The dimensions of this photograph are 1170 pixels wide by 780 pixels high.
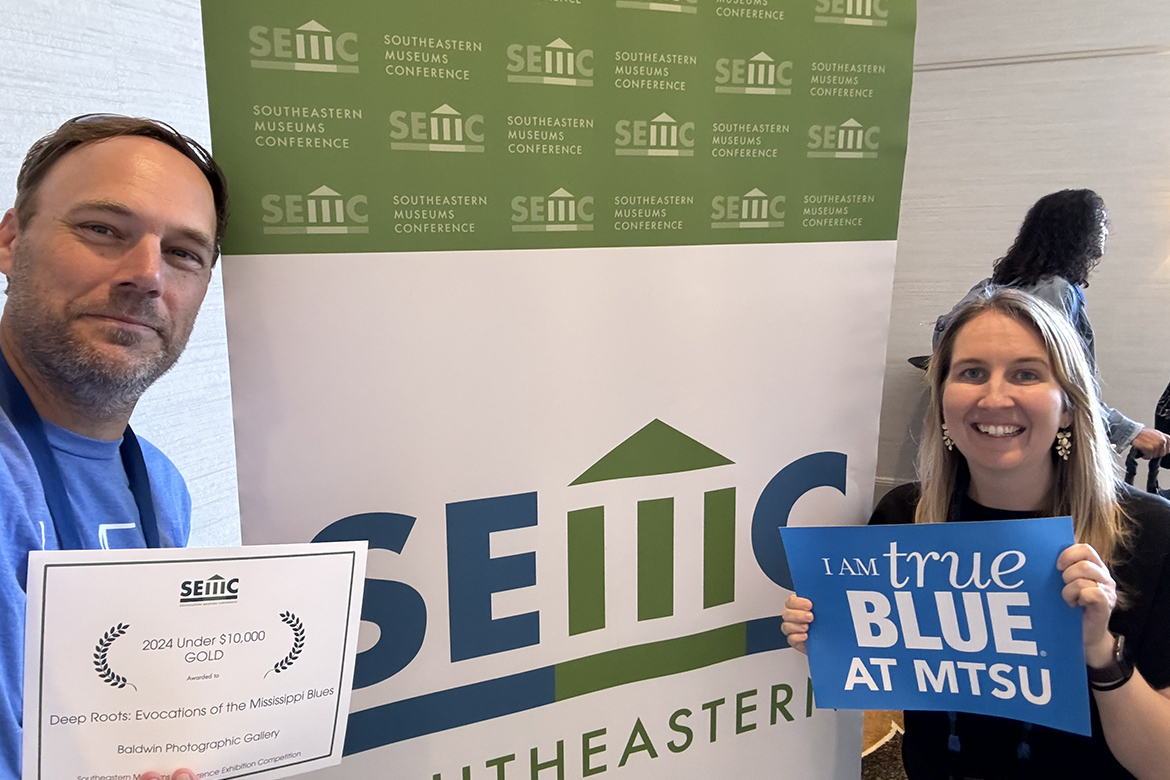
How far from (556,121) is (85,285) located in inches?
24.7

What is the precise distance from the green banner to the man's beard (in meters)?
0.16

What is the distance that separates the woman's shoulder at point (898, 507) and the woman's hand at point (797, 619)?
0.90 ft

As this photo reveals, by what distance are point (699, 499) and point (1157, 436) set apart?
2.30 meters

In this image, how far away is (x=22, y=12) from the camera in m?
1.44

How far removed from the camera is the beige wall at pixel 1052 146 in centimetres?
364

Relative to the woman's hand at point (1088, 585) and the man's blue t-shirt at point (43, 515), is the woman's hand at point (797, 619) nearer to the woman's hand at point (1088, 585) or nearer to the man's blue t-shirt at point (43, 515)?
the woman's hand at point (1088, 585)

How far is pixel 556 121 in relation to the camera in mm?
1052

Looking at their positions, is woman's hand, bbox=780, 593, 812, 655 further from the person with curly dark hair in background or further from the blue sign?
the person with curly dark hair in background

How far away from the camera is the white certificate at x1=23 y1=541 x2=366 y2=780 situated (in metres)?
0.80

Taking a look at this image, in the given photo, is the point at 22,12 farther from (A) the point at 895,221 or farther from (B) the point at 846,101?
(A) the point at 895,221

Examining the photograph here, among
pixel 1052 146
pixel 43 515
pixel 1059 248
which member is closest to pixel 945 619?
pixel 43 515

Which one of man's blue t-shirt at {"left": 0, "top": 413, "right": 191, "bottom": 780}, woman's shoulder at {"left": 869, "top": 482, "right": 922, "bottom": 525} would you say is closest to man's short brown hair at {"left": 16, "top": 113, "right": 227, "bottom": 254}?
man's blue t-shirt at {"left": 0, "top": 413, "right": 191, "bottom": 780}

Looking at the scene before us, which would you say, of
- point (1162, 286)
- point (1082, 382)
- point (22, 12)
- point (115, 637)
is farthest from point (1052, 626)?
point (1162, 286)

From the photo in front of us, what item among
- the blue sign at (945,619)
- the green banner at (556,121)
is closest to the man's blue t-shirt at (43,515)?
the green banner at (556,121)
